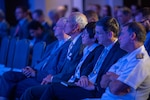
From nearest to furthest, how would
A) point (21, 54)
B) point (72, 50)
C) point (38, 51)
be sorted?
point (72, 50), point (38, 51), point (21, 54)

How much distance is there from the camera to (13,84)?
474 cm

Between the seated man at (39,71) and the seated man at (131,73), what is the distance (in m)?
1.39

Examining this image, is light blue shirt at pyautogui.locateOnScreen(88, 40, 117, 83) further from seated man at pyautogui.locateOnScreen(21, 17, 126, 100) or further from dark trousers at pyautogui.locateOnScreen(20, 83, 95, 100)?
dark trousers at pyautogui.locateOnScreen(20, 83, 95, 100)

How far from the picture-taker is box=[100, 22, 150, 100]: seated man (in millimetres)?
2945

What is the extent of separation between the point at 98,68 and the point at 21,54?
86.5 inches

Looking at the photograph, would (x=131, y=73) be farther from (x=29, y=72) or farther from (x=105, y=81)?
(x=29, y=72)

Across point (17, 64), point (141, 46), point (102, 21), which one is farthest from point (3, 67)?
point (141, 46)

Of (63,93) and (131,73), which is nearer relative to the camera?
(131,73)

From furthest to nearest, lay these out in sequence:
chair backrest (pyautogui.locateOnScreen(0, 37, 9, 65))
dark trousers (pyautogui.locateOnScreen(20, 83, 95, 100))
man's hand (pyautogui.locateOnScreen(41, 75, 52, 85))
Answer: chair backrest (pyautogui.locateOnScreen(0, 37, 9, 65))
man's hand (pyautogui.locateOnScreen(41, 75, 52, 85))
dark trousers (pyautogui.locateOnScreen(20, 83, 95, 100))

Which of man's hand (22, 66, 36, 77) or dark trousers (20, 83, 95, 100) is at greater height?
dark trousers (20, 83, 95, 100)

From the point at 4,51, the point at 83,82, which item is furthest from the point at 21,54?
the point at 83,82

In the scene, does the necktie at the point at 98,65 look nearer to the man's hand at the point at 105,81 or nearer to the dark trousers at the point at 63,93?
the dark trousers at the point at 63,93

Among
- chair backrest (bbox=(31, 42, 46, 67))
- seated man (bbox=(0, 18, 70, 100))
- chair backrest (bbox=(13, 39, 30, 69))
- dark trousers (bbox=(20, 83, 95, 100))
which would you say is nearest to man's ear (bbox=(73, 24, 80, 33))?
seated man (bbox=(0, 18, 70, 100))

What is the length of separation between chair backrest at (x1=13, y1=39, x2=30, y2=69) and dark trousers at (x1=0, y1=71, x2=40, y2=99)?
26.2 inches
